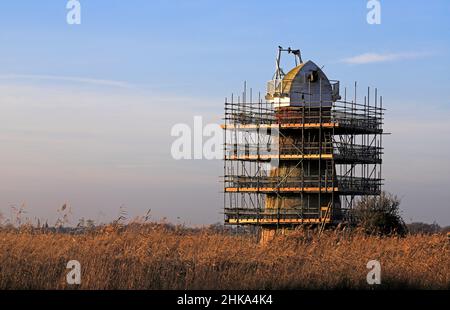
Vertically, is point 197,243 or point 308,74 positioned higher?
point 308,74

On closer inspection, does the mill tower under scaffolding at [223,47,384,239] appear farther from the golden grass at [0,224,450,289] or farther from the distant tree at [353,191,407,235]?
the golden grass at [0,224,450,289]

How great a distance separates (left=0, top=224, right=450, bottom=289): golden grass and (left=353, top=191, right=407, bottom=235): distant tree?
85.5 ft

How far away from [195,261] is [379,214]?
Answer: 114 feet

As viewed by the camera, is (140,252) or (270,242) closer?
(140,252)

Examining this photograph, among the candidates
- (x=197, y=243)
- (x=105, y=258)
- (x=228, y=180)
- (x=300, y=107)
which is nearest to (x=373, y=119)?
(x=300, y=107)

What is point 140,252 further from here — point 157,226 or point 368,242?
point 368,242

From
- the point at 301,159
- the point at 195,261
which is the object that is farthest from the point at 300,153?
the point at 195,261

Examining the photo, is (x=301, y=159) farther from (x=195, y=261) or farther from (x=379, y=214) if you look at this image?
(x=195, y=261)

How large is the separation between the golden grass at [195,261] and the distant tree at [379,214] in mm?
26055

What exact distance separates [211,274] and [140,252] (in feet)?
6.91

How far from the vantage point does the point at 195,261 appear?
20984 millimetres

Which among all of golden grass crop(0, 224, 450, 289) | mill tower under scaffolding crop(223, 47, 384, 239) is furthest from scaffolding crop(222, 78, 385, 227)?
golden grass crop(0, 224, 450, 289)

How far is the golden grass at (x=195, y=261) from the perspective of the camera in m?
18.6
